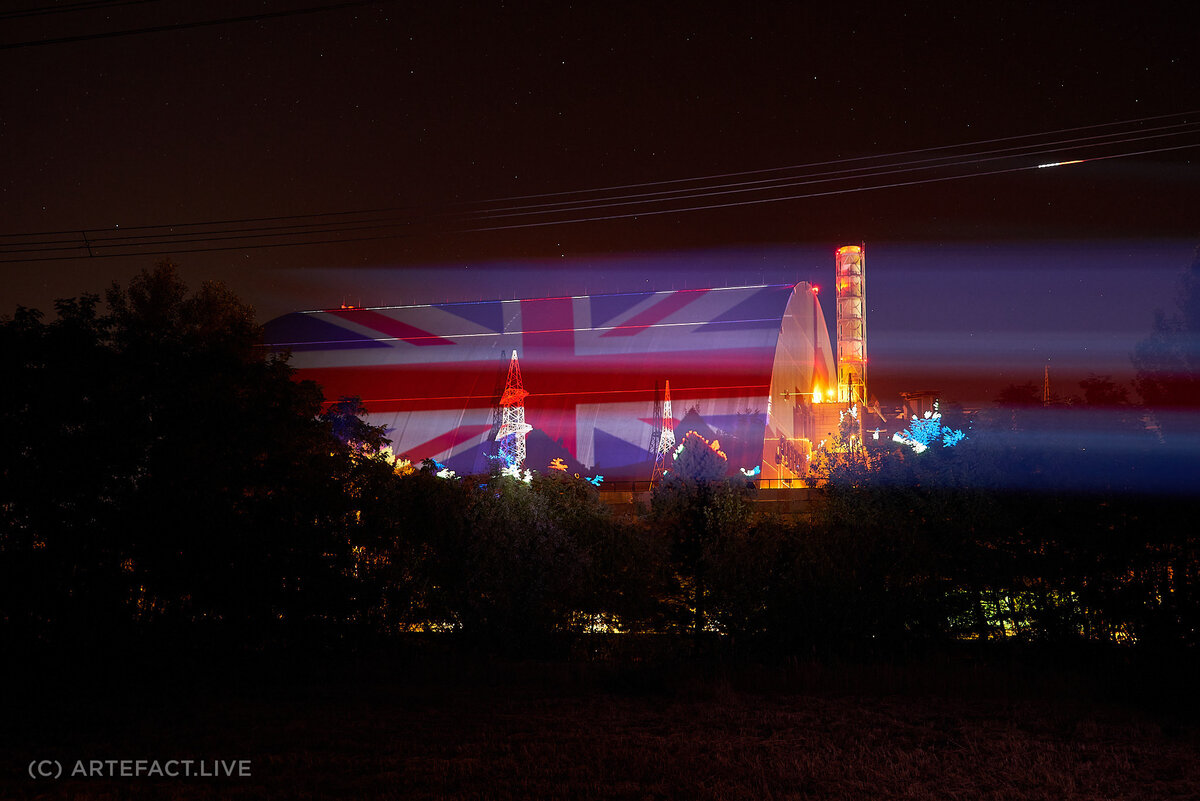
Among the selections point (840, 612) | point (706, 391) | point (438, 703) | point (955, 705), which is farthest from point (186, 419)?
point (706, 391)

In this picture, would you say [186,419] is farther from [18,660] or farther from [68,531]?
[18,660]

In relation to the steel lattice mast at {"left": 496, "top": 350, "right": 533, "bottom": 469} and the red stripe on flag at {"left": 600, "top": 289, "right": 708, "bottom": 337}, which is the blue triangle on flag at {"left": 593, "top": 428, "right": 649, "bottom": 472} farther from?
the red stripe on flag at {"left": 600, "top": 289, "right": 708, "bottom": 337}

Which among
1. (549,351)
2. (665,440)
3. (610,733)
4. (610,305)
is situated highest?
(610,305)

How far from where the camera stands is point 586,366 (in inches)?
2186

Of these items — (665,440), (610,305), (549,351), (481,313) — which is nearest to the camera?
(665,440)

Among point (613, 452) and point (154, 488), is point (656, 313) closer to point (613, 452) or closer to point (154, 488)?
point (613, 452)

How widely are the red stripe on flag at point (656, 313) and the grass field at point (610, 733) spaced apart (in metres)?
42.8

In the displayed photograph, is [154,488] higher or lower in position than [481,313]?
lower

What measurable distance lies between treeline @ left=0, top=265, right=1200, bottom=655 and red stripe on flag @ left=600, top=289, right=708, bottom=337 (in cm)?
3929

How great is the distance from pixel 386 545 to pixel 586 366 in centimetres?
3876

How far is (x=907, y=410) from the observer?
58.6 m

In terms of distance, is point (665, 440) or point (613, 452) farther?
point (613, 452)

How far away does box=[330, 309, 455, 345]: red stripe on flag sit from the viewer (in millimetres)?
61281

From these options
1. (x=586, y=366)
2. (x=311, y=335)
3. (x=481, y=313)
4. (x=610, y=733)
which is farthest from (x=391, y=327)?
(x=610, y=733)
